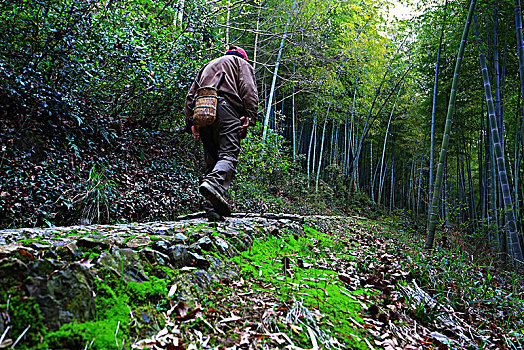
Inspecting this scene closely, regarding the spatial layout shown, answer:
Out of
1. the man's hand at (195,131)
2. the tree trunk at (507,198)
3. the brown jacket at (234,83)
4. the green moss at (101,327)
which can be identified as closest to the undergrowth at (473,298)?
the tree trunk at (507,198)

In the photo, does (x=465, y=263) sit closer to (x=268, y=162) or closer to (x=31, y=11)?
(x=268, y=162)

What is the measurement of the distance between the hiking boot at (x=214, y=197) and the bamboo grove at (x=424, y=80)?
316 cm

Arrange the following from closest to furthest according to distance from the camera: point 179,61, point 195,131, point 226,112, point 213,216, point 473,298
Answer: point 473,298, point 213,216, point 226,112, point 195,131, point 179,61

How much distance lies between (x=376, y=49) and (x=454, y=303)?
12.2 metres

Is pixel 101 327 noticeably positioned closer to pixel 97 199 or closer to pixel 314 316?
pixel 314 316

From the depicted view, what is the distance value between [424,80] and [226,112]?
396 inches

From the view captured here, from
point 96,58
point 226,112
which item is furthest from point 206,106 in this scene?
point 96,58

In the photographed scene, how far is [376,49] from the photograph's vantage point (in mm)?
11883

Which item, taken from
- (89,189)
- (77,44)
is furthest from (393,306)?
(77,44)

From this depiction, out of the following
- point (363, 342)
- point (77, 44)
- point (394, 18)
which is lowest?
point (363, 342)

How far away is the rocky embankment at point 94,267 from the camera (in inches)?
31.4

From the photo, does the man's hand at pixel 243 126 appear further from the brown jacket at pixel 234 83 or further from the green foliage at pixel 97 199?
the green foliage at pixel 97 199

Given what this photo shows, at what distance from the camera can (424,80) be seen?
→ 1009 cm

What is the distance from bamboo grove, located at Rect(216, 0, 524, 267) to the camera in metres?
4.64
